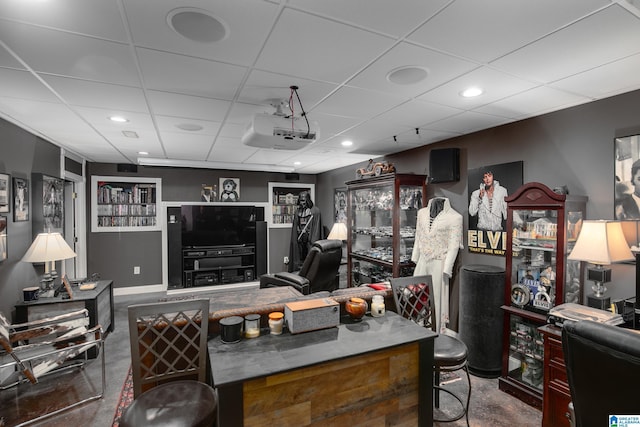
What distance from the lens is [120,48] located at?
1682 millimetres

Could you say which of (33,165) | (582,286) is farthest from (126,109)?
(582,286)

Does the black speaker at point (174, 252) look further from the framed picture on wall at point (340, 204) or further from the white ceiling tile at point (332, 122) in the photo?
the white ceiling tile at point (332, 122)

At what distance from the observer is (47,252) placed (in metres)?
3.05

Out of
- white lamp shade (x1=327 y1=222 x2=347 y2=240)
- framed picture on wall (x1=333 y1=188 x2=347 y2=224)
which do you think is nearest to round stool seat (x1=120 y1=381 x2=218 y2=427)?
white lamp shade (x1=327 y1=222 x2=347 y2=240)

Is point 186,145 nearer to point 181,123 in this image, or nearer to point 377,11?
point 181,123

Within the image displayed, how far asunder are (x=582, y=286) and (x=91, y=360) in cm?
467

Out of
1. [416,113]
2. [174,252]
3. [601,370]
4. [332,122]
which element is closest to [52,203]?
[174,252]

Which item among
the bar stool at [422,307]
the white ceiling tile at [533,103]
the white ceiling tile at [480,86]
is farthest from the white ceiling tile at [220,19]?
the white ceiling tile at [533,103]

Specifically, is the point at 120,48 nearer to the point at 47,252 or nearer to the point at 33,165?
the point at 47,252

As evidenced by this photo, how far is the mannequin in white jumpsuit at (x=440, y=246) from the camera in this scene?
11.8ft

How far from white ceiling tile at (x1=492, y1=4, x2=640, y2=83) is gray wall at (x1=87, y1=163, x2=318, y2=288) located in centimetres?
557

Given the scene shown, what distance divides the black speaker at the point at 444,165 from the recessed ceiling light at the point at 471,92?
1359 mm

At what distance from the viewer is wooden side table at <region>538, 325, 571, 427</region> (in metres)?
2.08

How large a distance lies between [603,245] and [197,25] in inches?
108
